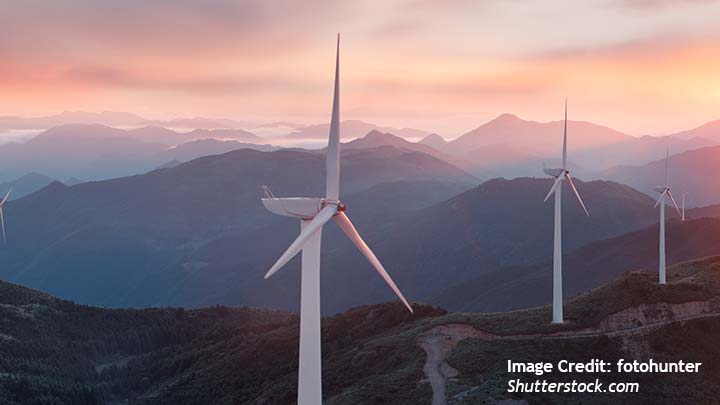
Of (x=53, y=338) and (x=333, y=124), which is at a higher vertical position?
(x=333, y=124)

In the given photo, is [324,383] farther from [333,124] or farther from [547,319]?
[333,124]

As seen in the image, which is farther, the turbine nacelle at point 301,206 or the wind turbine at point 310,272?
the turbine nacelle at point 301,206

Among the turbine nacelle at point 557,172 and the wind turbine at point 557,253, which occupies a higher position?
the turbine nacelle at point 557,172

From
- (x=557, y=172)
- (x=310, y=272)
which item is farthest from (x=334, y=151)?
(x=557, y=172)

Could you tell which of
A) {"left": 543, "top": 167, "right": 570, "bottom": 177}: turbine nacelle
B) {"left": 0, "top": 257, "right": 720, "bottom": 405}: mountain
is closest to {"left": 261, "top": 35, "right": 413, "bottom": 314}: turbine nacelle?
{"left": 0, "top": 257, "right": 720, "bottom": 405}: mountain

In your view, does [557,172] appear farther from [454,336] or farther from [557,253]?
[454,336]

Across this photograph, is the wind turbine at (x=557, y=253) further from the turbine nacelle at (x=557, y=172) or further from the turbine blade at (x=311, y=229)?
the turbine blade at (x=311, y=229)

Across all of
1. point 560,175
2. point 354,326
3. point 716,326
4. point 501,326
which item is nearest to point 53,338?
point 354,326

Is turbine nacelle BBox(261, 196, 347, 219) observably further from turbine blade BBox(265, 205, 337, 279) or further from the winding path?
the winding path

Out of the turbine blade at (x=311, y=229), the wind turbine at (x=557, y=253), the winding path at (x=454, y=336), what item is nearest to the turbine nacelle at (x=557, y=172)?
the wind turbine at (x=557, y=253)

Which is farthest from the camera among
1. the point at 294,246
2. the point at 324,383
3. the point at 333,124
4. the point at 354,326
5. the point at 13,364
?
the point at 13,364

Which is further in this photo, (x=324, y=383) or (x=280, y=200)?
(x=324, y=383)
